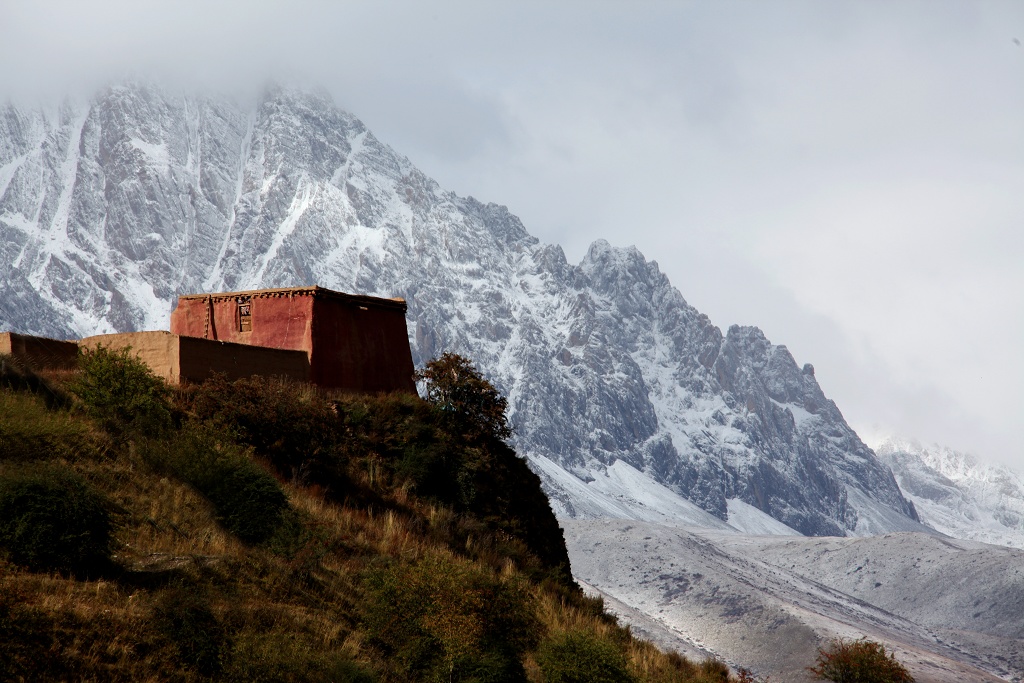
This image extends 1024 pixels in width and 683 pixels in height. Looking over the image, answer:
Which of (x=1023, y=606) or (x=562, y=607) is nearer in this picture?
(x=562, y=607)

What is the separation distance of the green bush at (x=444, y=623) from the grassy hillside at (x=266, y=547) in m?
0.04

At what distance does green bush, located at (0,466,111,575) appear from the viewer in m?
16.6

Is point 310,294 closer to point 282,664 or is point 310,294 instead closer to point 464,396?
point 464,396

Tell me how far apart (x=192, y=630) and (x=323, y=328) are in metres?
19.5

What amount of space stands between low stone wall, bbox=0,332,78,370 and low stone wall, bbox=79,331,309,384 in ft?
1.95

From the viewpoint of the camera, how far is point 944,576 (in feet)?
578

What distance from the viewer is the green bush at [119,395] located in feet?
77.6

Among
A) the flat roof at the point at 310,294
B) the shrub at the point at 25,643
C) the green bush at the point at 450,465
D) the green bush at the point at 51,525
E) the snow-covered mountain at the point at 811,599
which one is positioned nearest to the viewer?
the shrub at the point at 25,643

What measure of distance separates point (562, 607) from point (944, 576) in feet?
554

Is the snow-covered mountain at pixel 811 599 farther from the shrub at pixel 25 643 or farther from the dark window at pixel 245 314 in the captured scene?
the shrub at pixel 25 643

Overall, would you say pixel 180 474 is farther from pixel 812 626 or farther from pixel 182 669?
pixel 812 626

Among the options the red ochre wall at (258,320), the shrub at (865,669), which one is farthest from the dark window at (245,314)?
the shrub at (865,669)

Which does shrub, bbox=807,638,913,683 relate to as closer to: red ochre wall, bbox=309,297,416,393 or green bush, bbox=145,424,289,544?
red ochre wall, bbox=309,297,416,393

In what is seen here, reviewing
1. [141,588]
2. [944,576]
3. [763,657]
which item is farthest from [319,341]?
[944,576]
